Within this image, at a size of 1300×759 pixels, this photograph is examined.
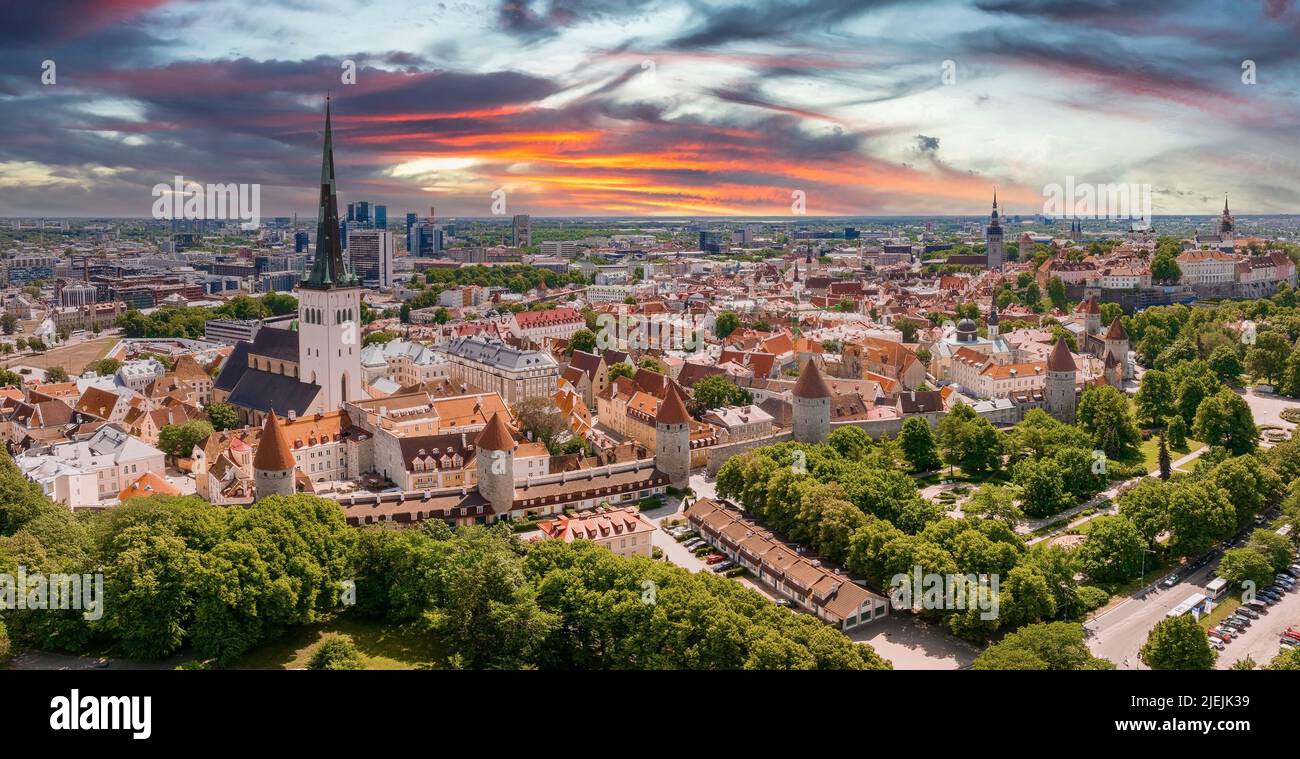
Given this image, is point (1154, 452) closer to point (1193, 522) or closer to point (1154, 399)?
point (1154, 399)

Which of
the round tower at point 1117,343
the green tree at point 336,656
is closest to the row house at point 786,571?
the green tree at point 336,656

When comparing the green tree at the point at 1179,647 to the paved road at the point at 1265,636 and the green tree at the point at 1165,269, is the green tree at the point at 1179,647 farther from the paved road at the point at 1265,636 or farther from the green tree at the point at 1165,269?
the green tree at the point at 1165,269

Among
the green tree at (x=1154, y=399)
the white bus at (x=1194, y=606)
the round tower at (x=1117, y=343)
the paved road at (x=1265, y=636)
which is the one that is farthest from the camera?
the round tower at (x=1117, y=343)

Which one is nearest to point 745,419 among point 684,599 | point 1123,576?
point 1123,576

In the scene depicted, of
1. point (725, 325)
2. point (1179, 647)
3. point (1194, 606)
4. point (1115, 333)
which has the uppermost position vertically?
point (725, 325)

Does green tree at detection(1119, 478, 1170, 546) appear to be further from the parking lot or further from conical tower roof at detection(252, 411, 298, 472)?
conical tower roof at detection(252, 411, 298, 472)

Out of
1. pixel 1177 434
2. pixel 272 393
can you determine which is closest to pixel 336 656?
pixel 272 393

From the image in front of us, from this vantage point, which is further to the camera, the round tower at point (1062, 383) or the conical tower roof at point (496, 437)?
the round tower at point (1062, 383)
